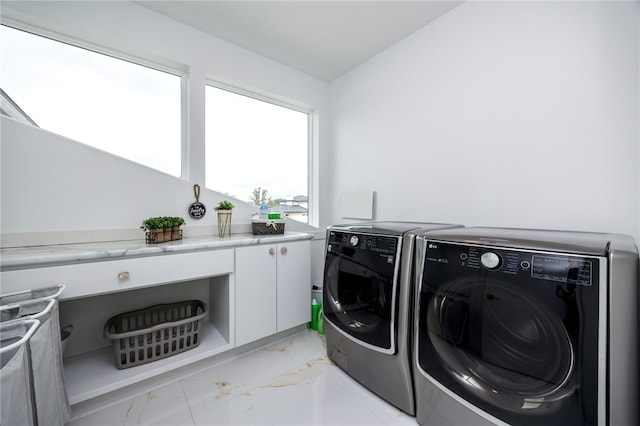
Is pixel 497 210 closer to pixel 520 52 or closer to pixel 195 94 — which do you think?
pixel 520 52

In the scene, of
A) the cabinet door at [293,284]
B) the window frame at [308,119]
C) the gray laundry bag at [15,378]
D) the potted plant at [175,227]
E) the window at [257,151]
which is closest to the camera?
the gray laundry bag at [15,378]

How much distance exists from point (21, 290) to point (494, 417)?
6.42ft

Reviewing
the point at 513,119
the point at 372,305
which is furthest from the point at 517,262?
the point at 513,119

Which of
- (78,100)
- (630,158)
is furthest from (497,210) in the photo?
(78,100)

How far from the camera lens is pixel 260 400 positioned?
4.54 ft

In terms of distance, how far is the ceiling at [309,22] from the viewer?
1.68 meters

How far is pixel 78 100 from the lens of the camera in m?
1.63

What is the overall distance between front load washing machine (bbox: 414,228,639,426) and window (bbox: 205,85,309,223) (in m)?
1.46

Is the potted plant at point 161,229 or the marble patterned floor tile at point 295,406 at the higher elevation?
the potted plant at point 161,229

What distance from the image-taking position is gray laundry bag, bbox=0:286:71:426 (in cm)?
86

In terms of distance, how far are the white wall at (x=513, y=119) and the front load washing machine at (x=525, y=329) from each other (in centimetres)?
43

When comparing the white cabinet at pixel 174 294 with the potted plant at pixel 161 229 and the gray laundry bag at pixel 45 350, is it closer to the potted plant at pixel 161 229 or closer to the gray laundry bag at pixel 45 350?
the gray laundry bag at pixel 45 350

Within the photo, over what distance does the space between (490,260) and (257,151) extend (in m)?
2.07

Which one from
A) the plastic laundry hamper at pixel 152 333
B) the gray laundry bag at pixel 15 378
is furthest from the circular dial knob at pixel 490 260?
the plastic laundry hamper at pixel 152 333
